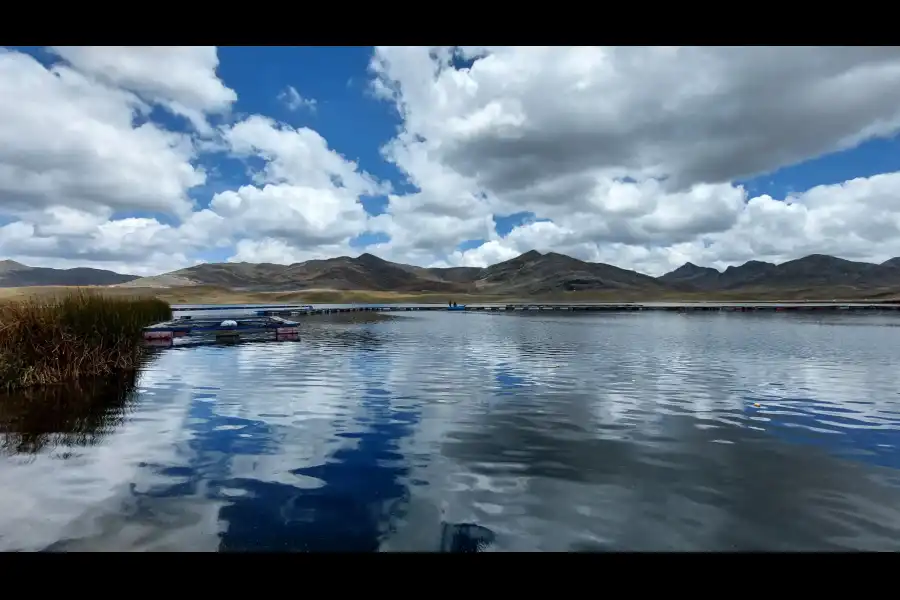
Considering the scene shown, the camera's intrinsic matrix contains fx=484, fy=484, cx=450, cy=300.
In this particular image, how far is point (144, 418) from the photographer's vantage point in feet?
47.3

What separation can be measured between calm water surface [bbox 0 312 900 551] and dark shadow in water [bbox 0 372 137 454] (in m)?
0.10

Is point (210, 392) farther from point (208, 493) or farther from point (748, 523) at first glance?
point (748, 523)

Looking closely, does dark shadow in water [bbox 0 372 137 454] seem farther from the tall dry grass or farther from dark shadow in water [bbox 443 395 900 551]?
dark shadow in water [bbox 443 395 900 551]

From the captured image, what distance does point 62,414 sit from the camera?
1455cm

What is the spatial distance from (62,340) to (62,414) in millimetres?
6837

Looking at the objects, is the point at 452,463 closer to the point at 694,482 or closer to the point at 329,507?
the point at 329,507

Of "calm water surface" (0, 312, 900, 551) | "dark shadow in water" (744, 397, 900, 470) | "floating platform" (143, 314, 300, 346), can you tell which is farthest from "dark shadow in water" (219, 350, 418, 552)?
"floating platform" (143, 314, 300, 346)

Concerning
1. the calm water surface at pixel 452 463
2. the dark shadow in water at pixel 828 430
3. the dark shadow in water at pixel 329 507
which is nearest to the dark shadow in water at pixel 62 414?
the calm water surface at pixel 452 463

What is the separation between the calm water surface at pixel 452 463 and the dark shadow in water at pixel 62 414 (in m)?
0.10

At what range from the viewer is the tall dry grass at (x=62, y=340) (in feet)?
59.3
